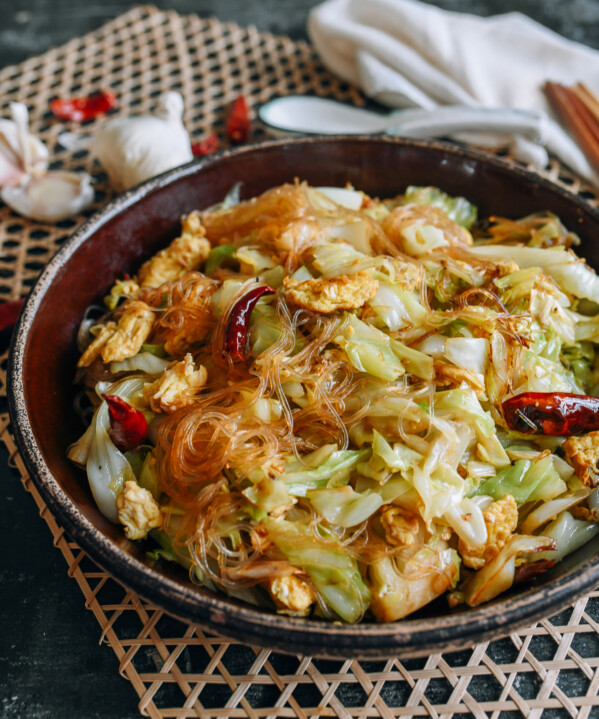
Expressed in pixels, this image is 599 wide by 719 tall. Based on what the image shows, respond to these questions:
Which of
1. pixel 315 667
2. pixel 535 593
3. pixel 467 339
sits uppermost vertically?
pixel 467 339

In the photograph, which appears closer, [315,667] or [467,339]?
[315,667]

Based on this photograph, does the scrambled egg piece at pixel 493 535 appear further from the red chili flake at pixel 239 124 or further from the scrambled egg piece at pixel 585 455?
the red chili flake at pixel 239 124

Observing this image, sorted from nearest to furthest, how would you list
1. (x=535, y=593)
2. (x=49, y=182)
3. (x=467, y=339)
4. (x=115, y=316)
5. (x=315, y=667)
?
(x=535, y=593) < (x=315, y=667) < (x=467, y=339) < (x=115, y=316) < (x=49, y=182)

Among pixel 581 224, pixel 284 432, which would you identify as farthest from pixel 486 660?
pixel 581 224

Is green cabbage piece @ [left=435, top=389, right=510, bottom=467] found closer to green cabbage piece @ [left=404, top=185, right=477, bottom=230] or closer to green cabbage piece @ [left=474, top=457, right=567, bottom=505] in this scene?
green cabbage piece @ [left=474, top=457, right=567, bottom=505]

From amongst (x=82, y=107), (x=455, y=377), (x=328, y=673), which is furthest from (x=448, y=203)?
(x=82, y=107)

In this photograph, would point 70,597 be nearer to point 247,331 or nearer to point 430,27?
point 247,331
